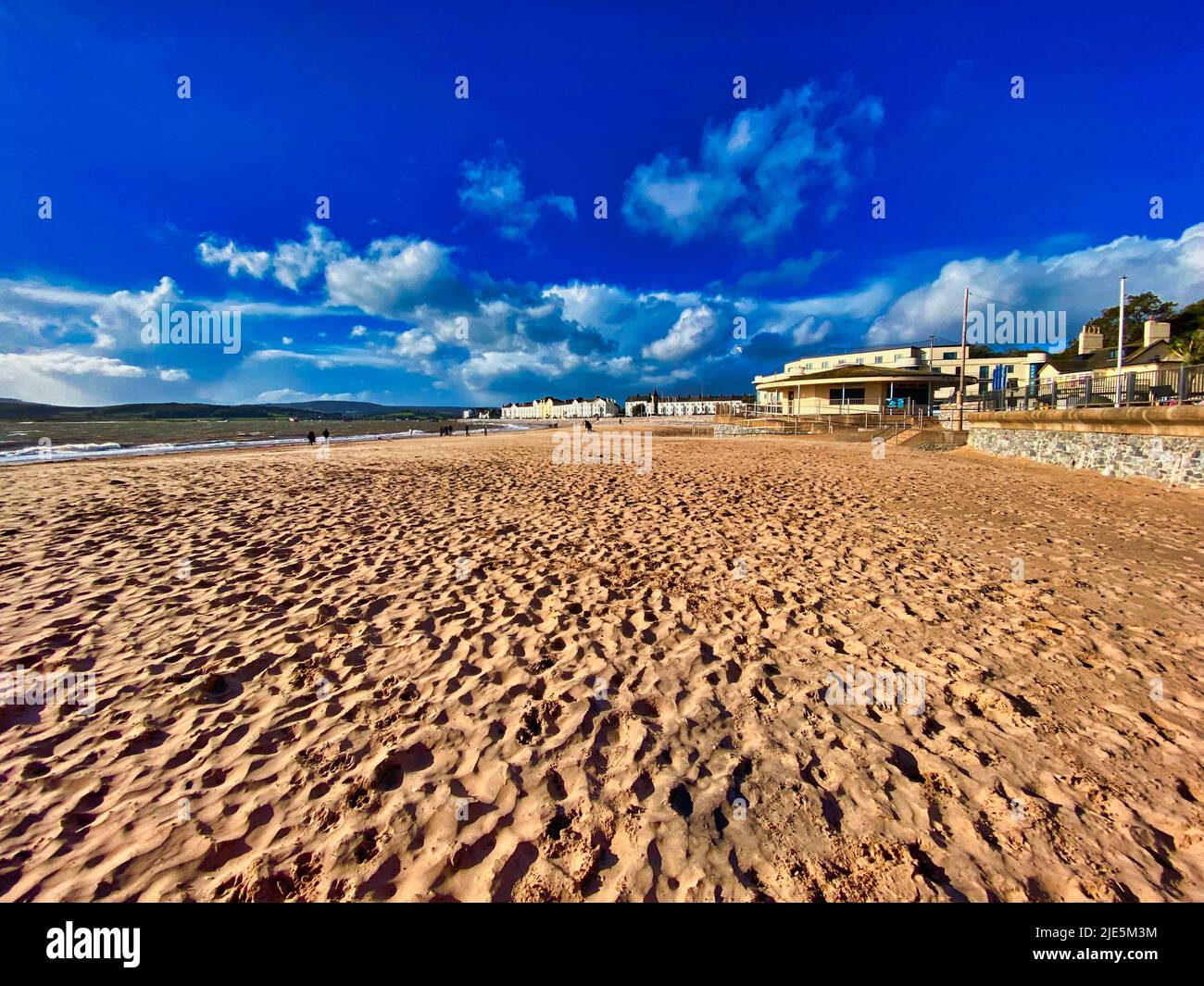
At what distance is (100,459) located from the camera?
23.0 meters

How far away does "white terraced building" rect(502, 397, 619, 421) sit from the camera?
113m

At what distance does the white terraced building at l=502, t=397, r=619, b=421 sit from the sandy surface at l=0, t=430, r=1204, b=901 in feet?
334

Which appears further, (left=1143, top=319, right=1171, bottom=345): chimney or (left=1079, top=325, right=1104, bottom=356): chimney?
(left=1079, top=325, right=1104, bottom=356): chimney

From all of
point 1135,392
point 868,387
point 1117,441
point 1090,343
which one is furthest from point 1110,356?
point 1117,441

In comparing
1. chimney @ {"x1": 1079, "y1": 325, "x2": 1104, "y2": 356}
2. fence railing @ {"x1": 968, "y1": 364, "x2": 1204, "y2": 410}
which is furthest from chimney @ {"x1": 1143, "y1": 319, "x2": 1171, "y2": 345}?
fence railing @ {"x1": 968, "y1": 364, "x2": 1204, "y2": 410}

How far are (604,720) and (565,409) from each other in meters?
123

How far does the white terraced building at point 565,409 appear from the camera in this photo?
113 m

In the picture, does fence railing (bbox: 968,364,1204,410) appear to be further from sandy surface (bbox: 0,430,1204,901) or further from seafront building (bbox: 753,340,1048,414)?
seafront building (bbox: 753,340,1048,414)

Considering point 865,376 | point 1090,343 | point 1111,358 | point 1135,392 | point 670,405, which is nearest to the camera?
point 1135,392

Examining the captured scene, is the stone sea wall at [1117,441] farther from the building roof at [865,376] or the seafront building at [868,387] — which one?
the building roof at [865,376]

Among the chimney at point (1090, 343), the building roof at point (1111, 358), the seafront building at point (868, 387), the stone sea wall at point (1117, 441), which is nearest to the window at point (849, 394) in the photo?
the seafront building at point (868, 387)

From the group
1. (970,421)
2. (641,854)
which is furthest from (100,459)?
(970,421)

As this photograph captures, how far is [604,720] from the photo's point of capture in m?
3.21

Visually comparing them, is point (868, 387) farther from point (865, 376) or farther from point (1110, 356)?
point (1110, 356)
